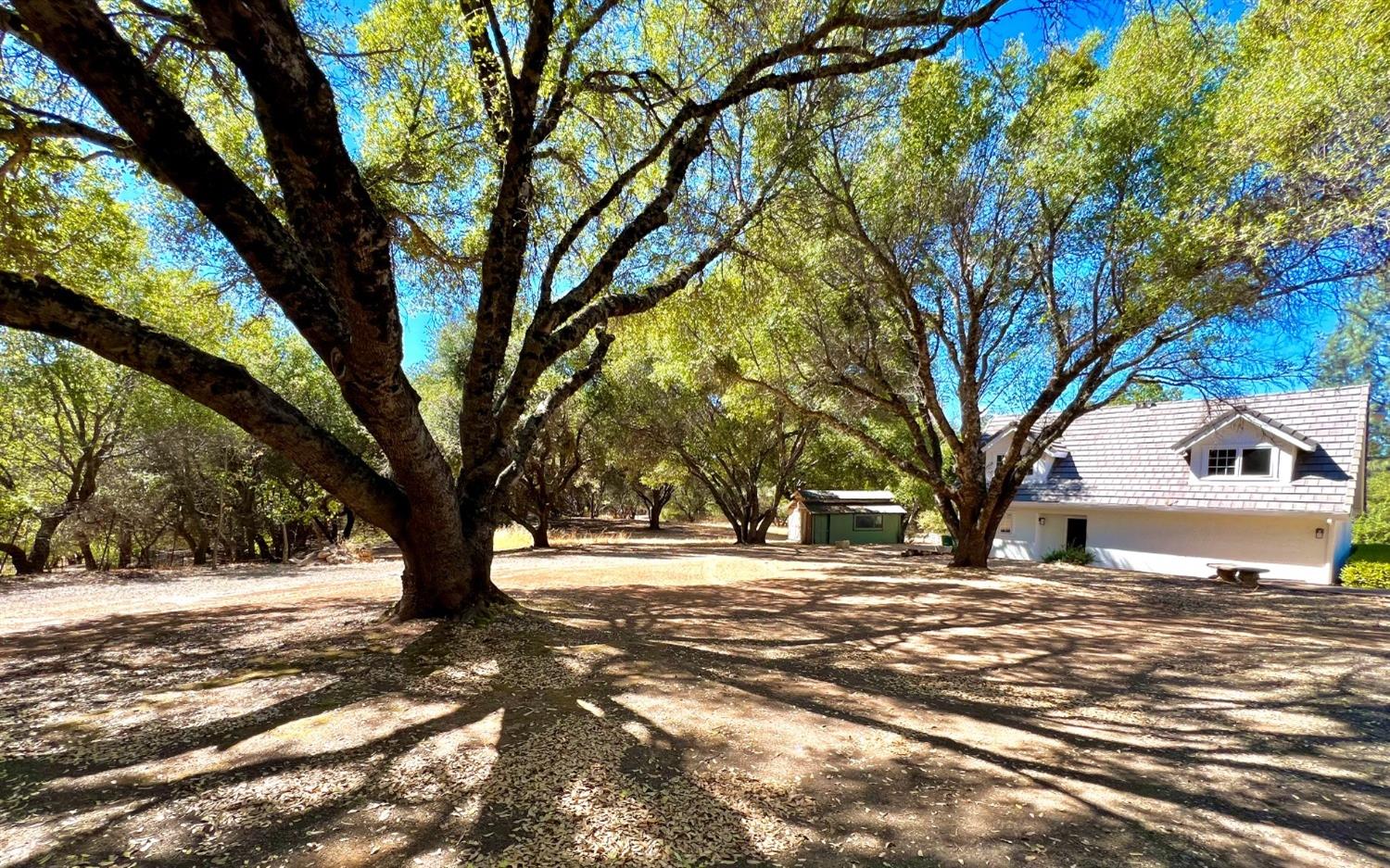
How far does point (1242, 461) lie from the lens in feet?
51.5

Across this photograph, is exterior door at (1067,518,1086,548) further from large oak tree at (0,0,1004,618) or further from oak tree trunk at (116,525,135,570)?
oak tree trunk at (116,525,135,570)

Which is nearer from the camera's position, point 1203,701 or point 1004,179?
point 1203,701

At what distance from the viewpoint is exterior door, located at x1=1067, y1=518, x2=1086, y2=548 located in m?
18.8

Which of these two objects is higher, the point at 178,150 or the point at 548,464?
the point at 178,150

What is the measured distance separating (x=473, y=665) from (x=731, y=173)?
7.05 m

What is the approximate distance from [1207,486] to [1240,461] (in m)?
1.01

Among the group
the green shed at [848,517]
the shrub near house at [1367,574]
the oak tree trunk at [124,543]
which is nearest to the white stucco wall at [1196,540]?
the shrub near house at [1367,574]

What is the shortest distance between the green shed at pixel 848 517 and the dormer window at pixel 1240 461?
11.2 metres

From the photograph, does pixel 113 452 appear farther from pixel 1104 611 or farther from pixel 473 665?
pixel 1104 611

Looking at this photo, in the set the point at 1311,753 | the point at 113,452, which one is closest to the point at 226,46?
the point at 1311,753

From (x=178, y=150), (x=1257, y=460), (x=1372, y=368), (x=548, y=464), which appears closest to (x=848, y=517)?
(x=1257, y=460)

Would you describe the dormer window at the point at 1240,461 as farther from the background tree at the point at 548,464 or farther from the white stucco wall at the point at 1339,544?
the background tree at the point at 548,464

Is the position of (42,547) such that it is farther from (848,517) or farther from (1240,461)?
(1240,461)

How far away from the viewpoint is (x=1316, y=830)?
2.38 metres
